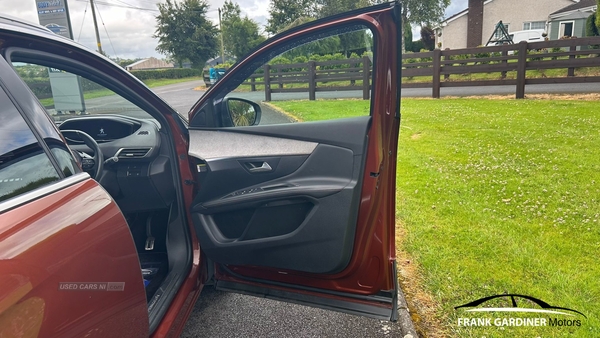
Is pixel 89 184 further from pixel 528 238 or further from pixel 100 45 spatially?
pixel 100 45

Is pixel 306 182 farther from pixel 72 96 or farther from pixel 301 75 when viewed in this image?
pixel 72 96

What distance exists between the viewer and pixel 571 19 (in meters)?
26.8

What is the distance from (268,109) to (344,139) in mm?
634

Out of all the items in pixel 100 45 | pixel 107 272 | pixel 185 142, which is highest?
pixel 100 45

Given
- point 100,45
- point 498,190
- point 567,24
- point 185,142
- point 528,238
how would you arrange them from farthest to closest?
point 567,24, point 100,45, point 498,190, point 528,238, point 185,142

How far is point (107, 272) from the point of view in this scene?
1.38 m

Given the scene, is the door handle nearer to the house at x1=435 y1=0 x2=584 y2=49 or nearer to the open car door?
the open car door

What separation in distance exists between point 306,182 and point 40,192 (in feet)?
3.88

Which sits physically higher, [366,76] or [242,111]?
[366,76]

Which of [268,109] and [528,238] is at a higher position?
[268,109]

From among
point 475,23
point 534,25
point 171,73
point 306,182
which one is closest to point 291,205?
point 306,182

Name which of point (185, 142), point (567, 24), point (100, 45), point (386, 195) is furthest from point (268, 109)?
point (567, 24)

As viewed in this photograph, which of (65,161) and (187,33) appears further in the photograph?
(187,33)
